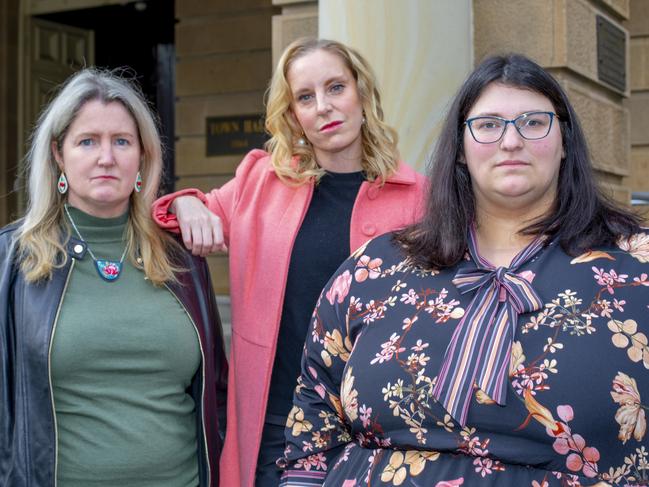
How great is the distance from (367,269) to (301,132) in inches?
42.3

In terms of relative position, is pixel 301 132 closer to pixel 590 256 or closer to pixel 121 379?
pixel 121 379

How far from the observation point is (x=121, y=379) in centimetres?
294

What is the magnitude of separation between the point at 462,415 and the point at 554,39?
11.5 feet

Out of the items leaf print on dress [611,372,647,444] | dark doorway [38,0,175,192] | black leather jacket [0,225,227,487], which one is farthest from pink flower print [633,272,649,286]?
dark doorway [38,0,175,192]

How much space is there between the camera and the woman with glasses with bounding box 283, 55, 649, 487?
217cm

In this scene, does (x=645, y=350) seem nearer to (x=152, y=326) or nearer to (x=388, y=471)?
(x=388, y=471)

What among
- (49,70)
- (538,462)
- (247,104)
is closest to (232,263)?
(538,462)

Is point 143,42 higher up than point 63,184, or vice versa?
point 143,42

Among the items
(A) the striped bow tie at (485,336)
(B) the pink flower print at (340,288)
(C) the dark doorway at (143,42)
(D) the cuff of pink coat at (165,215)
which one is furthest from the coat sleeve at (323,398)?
(C) the dark doorway at (143,42)

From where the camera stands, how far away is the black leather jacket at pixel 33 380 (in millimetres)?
2799

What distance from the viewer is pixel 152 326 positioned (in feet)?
9.86

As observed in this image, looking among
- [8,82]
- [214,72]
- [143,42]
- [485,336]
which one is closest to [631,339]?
[485,336]

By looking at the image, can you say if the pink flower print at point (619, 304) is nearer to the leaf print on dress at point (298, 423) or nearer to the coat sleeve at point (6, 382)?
the leaf print on dress at point (298, 423)

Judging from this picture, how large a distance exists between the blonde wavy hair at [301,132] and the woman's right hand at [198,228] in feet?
1.08
